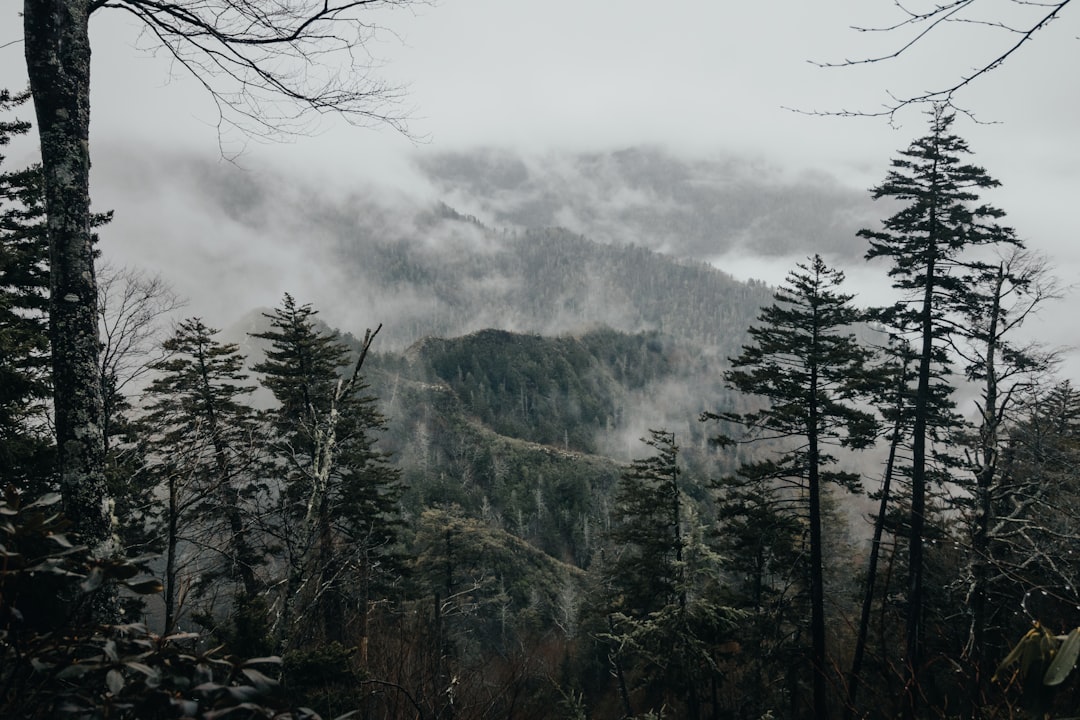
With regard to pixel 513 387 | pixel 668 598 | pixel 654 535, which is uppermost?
pixel 513 387

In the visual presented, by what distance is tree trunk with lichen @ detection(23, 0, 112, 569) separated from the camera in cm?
324

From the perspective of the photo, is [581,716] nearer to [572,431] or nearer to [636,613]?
[636,613]

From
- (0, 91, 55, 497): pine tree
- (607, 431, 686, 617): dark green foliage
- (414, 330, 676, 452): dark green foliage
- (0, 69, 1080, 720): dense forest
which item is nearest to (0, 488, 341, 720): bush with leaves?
(0, 69, 1080, 720): dense forest

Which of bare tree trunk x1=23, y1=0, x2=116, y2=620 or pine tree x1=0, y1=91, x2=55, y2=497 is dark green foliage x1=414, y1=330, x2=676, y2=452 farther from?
bare tree trunk x1=23, y1=0, x2=116, y2=620

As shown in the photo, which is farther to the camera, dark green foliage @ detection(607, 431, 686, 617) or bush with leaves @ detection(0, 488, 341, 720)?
dark green foliage @ detection(607, 431, 686, 617)

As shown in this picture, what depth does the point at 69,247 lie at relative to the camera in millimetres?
3289

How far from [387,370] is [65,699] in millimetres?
169191

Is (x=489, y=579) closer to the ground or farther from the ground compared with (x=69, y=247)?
closer to the ground

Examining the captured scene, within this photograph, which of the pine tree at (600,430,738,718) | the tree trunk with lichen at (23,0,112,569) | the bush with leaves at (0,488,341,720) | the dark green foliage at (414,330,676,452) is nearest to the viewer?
the bush with leaves at (0,488,341,720)

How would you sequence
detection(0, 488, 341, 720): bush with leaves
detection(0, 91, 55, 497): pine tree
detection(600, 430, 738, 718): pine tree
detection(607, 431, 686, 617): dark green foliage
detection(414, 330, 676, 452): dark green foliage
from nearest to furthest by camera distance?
1. detection(0, 488, 341, 720): bush with leaves
2. detection(0, 91, 55, 497): pine tree
3. detection(600, 430, 738, 718): pine tree
4. detection(607, 431, 686, 617): dark green foliage
5. detection(414, 330, 676, 452): dark green foliage

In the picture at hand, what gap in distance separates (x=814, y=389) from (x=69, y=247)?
15.3 meters

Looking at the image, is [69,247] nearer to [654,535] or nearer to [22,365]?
[22,365]

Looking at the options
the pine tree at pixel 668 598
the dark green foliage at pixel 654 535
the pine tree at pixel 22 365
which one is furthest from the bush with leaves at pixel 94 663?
the dark green foliage at pixel 654 535

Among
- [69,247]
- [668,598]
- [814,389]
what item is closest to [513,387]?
[668,598]
